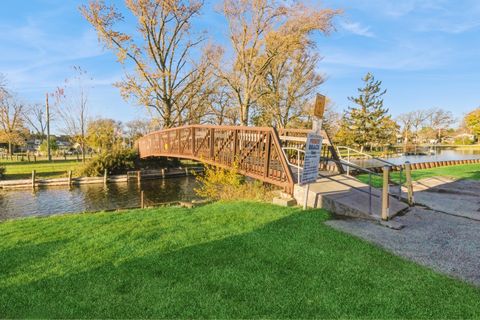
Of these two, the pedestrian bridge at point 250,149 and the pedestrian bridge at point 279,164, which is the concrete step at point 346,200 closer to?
the pedestrian bridge at point 279,164

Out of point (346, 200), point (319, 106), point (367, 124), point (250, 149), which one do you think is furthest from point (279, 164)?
point (367, 124)

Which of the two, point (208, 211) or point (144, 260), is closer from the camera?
point (144, 260)

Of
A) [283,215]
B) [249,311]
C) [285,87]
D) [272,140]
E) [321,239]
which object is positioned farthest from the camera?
[285,87]

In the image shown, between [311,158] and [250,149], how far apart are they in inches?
142

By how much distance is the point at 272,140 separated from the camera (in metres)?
8.87

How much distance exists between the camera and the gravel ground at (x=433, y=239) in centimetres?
407

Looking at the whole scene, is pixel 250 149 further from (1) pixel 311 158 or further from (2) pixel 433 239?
(2) pixel 433 239

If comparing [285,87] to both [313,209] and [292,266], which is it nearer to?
[313,209]

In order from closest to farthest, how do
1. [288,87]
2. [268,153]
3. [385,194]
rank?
[385,194] < [268,153] < [288,87]

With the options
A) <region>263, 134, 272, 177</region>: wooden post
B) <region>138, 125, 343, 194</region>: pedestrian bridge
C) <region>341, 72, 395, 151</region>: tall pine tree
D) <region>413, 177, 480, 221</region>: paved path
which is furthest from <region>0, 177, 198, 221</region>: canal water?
<region>341, 72, 395, 151</region>: tall pine tree

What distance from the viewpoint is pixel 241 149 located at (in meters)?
10.4

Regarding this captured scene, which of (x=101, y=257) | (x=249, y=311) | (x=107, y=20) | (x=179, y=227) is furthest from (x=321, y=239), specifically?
(x=107, y=20)

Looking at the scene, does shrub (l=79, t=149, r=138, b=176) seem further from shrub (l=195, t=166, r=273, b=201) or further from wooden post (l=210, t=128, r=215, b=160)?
shrub (l=195, t=166, r=273, b=201)

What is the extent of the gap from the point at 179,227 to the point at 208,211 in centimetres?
149
